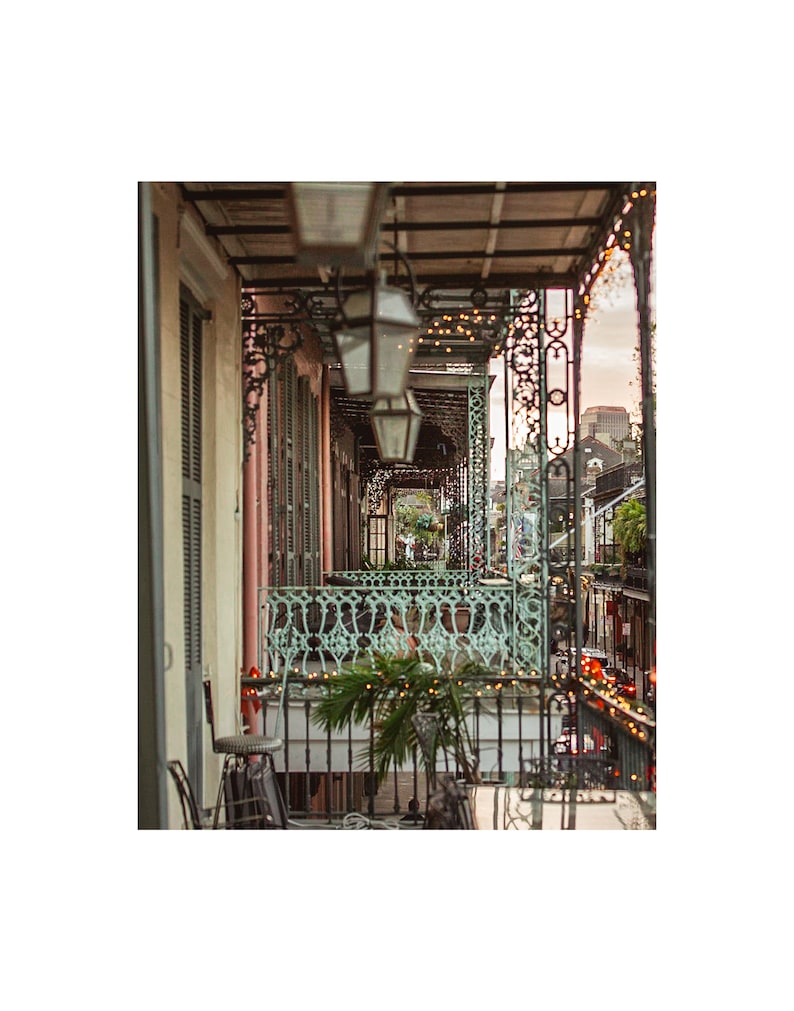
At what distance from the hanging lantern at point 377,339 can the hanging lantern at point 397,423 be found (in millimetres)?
49

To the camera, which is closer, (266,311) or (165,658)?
(165,658)

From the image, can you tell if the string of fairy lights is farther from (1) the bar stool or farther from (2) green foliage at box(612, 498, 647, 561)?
(2) green foliage at box(612, 498, 647, 561)

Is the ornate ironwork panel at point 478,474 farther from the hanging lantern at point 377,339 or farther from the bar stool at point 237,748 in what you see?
the bar stool at point 237,748

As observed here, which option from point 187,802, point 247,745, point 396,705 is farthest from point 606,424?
point 187,802

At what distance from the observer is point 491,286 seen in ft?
11.8

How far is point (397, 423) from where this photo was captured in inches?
142

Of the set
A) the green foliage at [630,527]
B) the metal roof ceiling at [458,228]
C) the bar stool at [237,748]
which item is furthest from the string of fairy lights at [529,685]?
the metal roof ceiling at [458,228]

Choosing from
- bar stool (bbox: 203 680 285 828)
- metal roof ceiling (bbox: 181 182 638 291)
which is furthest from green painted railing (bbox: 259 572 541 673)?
metal roof ceiling (bbox: 181 182 638 291)

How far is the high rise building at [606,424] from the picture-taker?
142 inches

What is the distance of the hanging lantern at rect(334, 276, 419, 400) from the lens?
3316 millimetres

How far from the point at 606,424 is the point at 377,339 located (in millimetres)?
1053
